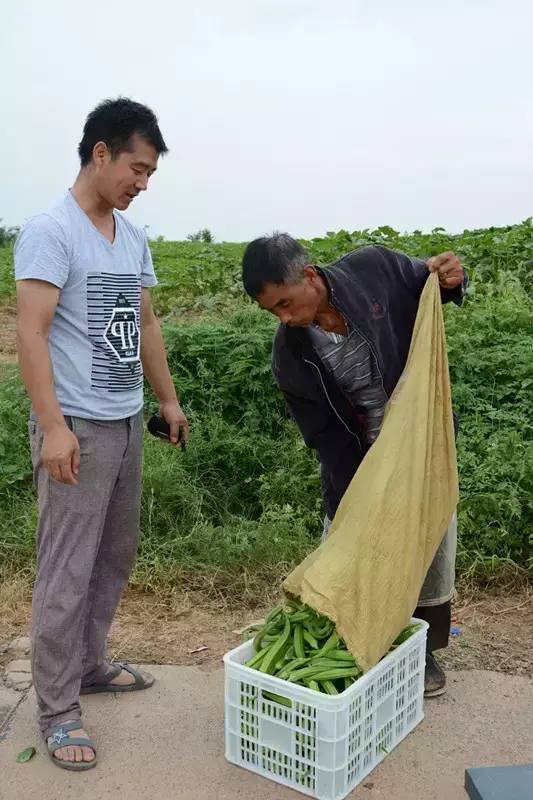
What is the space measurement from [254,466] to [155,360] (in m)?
2.03

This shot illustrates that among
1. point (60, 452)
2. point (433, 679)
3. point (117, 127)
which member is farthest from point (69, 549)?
point (433, 679)

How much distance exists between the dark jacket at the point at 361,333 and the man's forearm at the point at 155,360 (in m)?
0.46

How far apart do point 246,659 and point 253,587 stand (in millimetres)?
1345

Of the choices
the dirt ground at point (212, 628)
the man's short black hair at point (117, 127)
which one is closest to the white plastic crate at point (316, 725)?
the dirt ground at point (212, 628)

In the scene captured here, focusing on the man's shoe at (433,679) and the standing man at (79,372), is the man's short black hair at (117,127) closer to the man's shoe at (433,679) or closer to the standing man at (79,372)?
the standing man at (79,372)

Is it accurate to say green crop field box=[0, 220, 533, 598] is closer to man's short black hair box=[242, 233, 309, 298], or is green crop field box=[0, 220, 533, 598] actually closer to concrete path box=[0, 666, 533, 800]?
concrete path box=[0, 666, 533, 800]

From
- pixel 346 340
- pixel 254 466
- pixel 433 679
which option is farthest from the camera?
pixel 254 466

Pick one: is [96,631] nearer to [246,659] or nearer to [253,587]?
[246,659]

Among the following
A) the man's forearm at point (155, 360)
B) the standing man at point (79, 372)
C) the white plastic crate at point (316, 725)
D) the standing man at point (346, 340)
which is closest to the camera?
the white plastic crate at point (316, 725)

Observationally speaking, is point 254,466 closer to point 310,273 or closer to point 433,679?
point 433,679

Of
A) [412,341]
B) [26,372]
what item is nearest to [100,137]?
[26,372]

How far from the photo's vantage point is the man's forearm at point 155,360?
3178 millimetres

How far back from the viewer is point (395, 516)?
8.82 ft

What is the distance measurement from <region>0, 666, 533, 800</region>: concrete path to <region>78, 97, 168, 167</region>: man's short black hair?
6.43ft
